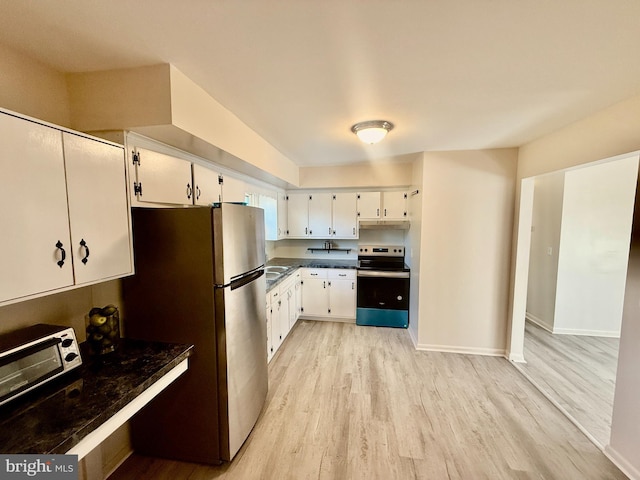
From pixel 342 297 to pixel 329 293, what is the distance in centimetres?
21

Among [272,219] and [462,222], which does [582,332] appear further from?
[272,219]

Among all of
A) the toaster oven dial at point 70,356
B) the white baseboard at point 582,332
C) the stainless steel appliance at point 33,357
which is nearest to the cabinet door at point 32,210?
the stainless steel appliance at point 33,357

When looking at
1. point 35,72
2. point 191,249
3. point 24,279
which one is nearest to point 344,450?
point 191,249

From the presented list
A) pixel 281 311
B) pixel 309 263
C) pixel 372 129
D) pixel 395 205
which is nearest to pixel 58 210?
pixel 372 129

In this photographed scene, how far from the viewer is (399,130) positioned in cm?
240

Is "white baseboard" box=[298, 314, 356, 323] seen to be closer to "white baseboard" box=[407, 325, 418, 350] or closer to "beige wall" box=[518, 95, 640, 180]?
"white baseboard" box=[407, 325, 418, 350]

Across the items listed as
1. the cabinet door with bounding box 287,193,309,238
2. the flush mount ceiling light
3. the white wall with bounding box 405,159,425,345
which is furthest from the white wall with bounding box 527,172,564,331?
the cabinet door with bounding box 287,193,309,238

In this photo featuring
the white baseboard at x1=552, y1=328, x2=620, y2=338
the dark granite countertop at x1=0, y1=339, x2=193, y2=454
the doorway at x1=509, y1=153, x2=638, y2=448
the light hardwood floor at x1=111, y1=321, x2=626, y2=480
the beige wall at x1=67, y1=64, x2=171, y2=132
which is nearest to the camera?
the dark granite countertop at x1=0, y1=339, x2=193, y2=454

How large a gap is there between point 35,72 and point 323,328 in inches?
148

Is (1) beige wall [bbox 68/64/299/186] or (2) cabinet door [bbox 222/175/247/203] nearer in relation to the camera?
(1) beige wall [bbox 68/64/299/186]

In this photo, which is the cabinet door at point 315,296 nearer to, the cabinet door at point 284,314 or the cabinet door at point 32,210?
the cabinet door at point 284,314

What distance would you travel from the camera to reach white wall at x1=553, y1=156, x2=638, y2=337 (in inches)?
134

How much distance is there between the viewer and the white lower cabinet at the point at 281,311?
2.97 meters

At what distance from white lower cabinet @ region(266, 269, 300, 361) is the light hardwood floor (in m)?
0.27
